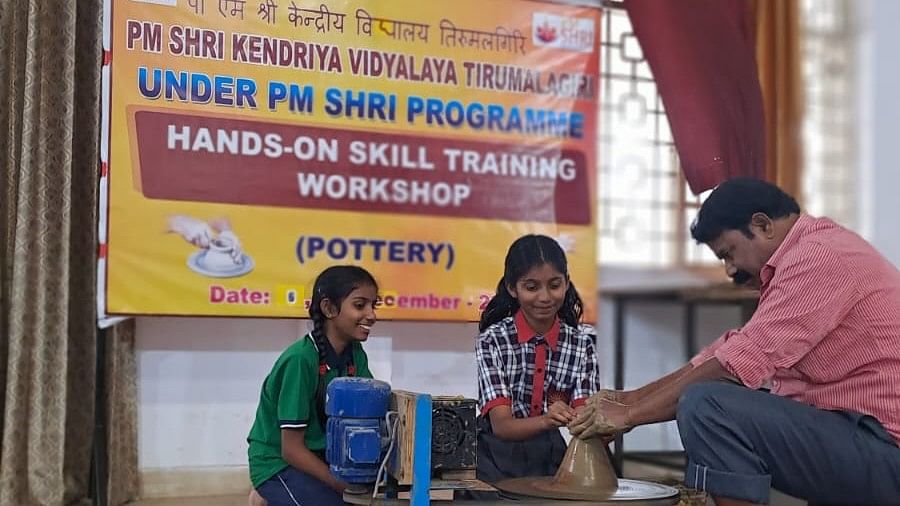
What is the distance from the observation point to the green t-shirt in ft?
8.68

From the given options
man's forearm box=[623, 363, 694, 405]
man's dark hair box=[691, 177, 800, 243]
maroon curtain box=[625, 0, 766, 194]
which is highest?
maroon curtain box=[625, 0, 766, 194]

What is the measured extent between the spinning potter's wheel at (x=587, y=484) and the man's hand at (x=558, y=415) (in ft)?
0.21

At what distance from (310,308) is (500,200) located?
82 cm

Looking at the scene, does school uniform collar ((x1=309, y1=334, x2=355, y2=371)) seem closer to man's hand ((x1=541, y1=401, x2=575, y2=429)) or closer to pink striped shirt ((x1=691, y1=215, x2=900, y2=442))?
man's hand ((x1=541, y1=401, x2=575, y2=429))

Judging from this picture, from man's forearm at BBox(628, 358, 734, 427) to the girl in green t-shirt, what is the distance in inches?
30.5

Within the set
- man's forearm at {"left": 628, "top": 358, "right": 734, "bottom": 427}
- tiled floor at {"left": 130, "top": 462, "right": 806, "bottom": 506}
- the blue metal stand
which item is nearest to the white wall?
tiled floor at {"left": 130, "top": 462, "right": 806, "bottom": 506}

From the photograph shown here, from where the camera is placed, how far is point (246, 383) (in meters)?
3.10

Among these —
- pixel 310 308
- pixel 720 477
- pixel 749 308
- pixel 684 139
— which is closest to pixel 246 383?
pixel 310 308

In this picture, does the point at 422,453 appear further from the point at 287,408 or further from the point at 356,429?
the point at 287,408

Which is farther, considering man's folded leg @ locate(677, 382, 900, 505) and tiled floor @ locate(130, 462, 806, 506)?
tiled floor @ locate(130, 462, 806, 506)

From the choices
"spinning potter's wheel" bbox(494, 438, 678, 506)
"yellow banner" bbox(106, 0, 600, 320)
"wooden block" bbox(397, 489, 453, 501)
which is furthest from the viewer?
"yellow banner" bbox(106, 0, 600, 320)

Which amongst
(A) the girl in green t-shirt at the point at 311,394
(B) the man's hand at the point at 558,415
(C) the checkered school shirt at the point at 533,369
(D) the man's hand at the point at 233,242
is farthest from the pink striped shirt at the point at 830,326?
(D) the man's hand at the point at 233,242

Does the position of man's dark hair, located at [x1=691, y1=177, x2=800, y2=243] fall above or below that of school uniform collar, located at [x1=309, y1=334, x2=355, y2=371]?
above

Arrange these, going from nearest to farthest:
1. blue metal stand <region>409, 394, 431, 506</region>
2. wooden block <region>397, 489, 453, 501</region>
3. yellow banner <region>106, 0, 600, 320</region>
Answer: blue metal stand <region>409, 394, 431, 506</region> < wooden block <region>397, 489, 453, 501</region> < yellow banner <region>106, 0, 600, 320</region>
